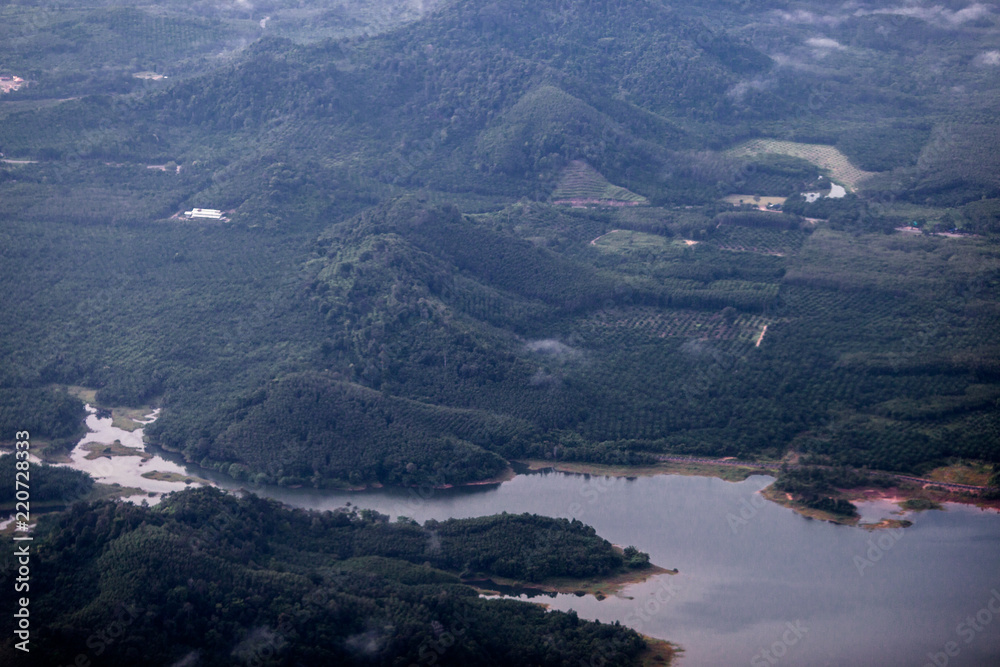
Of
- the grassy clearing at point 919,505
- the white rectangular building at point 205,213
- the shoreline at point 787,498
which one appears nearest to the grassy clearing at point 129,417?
the white rectangular building at point 205,213

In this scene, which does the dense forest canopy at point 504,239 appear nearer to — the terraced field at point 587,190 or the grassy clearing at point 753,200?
the terraced field at point 587,190

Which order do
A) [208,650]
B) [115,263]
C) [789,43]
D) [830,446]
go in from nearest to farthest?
[208,650] → [830,446] → [115,263] → [789,43]

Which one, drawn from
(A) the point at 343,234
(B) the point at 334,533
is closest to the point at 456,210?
(A) the point at 343,234

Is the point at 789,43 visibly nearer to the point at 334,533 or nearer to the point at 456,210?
the point at 456,210

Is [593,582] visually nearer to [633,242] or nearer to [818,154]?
[633,242]

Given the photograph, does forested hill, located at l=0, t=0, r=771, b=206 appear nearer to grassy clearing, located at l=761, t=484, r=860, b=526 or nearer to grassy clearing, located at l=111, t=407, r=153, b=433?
grassy clearing, located at l=111, t=407, r=153, b=433

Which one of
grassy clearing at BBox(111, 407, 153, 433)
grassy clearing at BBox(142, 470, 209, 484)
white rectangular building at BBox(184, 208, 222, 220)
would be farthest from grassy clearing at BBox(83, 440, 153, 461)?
white rectangular building at BBox(184, 208, 222, 220)
